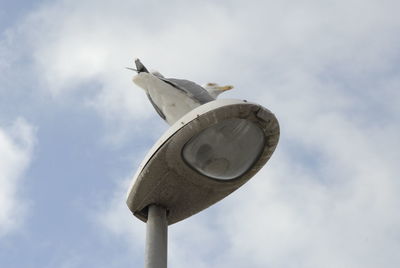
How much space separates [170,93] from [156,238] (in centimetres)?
172

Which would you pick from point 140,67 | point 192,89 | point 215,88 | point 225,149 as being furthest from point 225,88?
point 225,149

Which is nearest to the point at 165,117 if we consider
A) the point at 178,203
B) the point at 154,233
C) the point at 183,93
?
the point at 183,93

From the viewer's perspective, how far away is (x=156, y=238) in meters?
5.03

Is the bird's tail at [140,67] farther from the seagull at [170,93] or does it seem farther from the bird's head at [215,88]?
the bird's head at [215,88]

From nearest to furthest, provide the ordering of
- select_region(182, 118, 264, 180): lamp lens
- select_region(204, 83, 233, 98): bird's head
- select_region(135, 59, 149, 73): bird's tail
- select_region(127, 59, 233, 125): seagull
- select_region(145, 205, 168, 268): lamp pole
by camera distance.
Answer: select_region(145, 205, 168, 268): lamp pole < select_region(182, 118, 264, 180): lamp lens < select_region(127, 59, 233, 125): seagull < select_region(135, 59, 149, 73): bird's tail < select_region(204, 83, 233, 98): bird's head

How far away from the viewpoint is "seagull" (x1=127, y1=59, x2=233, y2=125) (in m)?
6.16

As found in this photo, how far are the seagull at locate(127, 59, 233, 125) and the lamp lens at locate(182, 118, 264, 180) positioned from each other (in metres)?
1.02

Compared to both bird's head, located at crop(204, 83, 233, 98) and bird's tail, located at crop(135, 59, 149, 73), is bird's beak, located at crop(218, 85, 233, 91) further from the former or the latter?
bird's tail, located at crop(135, 59, 149, 73)

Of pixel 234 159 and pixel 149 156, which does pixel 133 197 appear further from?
pixel 234 159

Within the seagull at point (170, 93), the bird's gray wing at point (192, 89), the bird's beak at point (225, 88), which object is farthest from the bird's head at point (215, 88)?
the bird's gray wing at point (192, 89)

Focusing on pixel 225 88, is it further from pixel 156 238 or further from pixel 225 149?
pixel 156 238

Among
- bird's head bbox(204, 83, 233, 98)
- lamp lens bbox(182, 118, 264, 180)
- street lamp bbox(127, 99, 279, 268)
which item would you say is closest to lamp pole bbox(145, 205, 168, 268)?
street lamp bbox(127, 99, 279, 268)

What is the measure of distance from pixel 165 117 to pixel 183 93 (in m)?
0.39

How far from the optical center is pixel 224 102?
489cm
